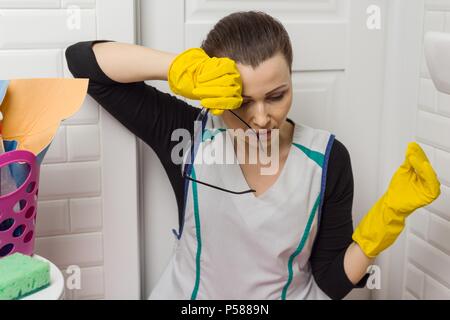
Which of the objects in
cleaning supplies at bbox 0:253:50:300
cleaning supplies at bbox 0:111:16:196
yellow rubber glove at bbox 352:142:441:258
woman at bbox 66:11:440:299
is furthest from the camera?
woman at bbox 66:11:440:299

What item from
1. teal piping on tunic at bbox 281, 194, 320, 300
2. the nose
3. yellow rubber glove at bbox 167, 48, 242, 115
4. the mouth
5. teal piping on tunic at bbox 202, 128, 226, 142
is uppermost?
yellow rubber glove at bbox 167, 48, 242, 115

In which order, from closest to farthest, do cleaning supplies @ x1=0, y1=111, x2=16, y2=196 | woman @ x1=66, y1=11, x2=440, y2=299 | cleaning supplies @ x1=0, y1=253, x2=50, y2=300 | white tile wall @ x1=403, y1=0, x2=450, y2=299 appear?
cleaning supplies @ x1=0, y1=253, x2=50, y2=300
cleaning supplies @ x1=0, y1=111, x2=16, y2=196
woman @ x1=66, y1=11, x2=440, y2=299
white tile wall @ x1=403, y1=0, x2=450, y2=299

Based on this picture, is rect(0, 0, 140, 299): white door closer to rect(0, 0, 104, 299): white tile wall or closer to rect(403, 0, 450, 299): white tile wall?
rect(0, 0, 104, 299): white tile wall

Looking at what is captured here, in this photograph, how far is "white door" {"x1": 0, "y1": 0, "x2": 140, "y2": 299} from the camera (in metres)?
1.32

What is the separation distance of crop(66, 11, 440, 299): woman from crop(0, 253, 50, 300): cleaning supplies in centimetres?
43

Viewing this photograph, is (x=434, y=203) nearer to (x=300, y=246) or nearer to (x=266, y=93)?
(x=300, y=246)

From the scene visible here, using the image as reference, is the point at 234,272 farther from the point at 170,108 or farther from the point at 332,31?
the point at 332,31

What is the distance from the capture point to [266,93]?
47.0 inches

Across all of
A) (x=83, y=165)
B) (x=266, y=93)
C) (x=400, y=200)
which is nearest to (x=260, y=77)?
(x=266, y=93)

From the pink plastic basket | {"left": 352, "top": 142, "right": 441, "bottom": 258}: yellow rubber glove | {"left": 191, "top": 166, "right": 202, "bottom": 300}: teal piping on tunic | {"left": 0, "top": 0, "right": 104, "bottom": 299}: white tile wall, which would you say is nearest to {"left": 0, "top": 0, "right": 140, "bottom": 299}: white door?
{"left": 0, "top": 0, "right": 104, "bottom": 299}: white tile wall

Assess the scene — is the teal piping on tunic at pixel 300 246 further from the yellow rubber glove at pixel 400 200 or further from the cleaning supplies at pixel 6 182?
the cleaning supplies at pixel 6 182

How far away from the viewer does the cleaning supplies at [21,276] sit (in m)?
0.93
